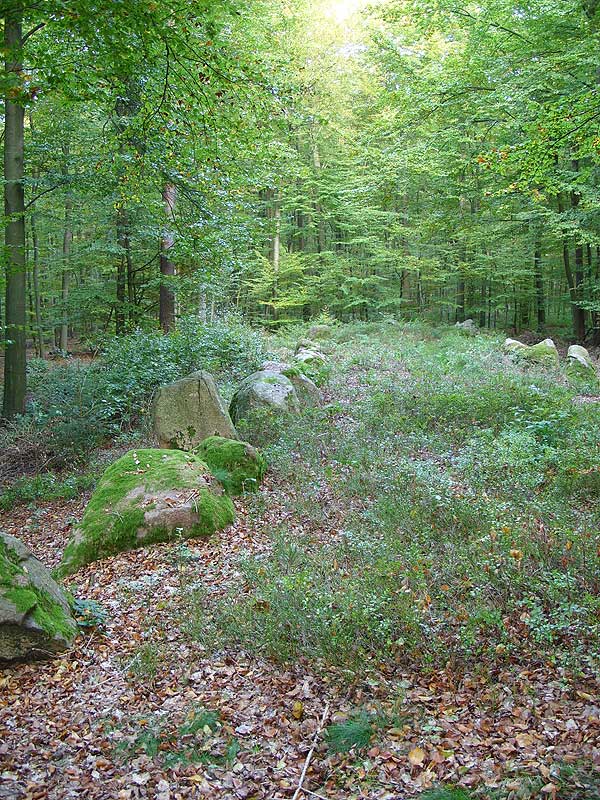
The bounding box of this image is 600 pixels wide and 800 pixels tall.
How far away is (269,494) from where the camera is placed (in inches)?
328

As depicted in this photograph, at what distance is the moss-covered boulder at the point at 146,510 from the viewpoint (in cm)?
A: 689

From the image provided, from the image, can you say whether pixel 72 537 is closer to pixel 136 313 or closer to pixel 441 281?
pixel 136 313

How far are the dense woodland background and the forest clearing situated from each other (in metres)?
0.10

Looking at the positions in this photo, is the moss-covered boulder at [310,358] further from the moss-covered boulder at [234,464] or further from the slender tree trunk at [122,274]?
the moss-covered boulder at [234,464]

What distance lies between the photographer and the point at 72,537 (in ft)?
23.3

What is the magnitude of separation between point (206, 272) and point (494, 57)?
8.87m

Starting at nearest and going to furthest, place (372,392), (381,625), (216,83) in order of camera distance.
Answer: (381,625) < (216,83) < (372,392)

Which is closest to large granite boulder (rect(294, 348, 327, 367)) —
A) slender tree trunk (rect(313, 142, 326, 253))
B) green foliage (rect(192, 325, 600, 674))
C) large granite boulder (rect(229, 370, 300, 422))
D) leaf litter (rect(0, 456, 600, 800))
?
large granite boulder (rect(229, 370, 300, 422))

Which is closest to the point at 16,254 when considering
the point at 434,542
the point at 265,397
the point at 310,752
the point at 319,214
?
the point at 265,397

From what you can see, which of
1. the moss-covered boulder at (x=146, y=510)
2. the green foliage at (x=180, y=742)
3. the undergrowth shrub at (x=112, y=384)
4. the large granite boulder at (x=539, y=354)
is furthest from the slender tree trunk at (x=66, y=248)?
the large granite boulder at (x=539, y=354)

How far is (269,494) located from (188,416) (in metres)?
2.55

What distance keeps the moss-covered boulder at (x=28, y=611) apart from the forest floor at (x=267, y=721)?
0.15 meters

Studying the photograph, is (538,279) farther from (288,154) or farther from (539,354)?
(288,154)

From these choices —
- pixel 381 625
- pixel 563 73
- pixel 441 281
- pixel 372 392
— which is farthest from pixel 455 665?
pixel 441 281
